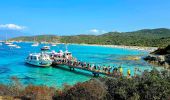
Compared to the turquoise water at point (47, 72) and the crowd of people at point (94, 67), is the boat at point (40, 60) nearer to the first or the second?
the turquoise water at point (47, 72)

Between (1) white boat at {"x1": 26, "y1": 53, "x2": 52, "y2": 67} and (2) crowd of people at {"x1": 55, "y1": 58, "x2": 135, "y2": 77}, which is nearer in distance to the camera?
(2) crowd of people at {"x1": 55, "y1": 58, "x2": 135, "y2": 77}

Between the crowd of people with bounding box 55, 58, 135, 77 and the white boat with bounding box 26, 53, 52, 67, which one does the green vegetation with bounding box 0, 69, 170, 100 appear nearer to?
the crowd of people with bounding box 55, 58, 135, 77

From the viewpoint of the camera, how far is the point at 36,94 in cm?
1628

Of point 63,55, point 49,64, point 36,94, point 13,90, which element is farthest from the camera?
point 63,55

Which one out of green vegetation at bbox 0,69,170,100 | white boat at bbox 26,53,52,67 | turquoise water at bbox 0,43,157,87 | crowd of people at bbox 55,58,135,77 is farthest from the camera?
white boat at bbox 26,53,52,67

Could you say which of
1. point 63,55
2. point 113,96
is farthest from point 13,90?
point 63,55

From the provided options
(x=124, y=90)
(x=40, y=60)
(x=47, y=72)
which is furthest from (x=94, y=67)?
(x=124, y=90)

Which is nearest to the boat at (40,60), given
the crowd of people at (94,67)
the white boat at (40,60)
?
the white boat at (40,60)

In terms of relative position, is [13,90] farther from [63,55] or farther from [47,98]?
[63,55]

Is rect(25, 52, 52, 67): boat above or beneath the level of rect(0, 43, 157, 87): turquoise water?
above

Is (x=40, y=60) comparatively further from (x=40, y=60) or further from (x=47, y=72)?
(x=47, y=72)

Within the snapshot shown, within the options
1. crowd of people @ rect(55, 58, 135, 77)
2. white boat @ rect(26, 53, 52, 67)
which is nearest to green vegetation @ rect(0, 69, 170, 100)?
crowd of people @ rect(55, 58, 135, 77)

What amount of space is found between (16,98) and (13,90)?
3.52 m

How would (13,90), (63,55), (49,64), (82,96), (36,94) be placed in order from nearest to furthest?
(82,96) → (36,94) → (13,90) → (49,64) → (63,55)
